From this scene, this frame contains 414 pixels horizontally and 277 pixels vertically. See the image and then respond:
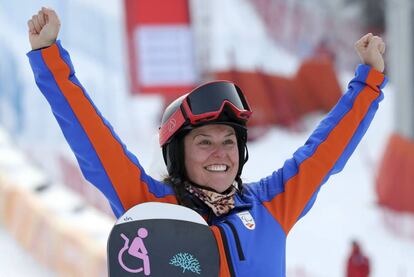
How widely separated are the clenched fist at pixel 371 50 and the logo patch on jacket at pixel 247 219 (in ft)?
1.94

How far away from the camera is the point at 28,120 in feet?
46.1

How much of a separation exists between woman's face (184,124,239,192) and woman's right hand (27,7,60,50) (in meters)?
0.46

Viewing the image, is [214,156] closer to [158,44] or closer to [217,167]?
[217,167]

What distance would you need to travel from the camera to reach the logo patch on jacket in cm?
229

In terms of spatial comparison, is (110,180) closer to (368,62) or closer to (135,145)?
(368,62)

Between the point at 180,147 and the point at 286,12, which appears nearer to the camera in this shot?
the point at 180,147

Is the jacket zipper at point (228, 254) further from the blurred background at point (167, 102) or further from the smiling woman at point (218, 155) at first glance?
the blurred background at point (167, 102)

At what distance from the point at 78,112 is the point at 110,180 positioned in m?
0.20

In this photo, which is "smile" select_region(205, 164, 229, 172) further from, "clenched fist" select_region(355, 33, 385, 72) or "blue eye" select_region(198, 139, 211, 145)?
"clenched fist" select_region(355, 33, 385, 72)


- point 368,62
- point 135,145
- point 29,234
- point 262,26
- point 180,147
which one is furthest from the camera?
point 262,26

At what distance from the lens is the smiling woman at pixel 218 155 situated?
2209 millimetres

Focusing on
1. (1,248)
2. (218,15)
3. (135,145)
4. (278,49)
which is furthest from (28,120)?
(218,15)

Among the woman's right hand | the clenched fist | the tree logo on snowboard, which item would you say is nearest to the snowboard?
the tree logo on snowboard

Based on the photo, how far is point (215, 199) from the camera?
2.31m
